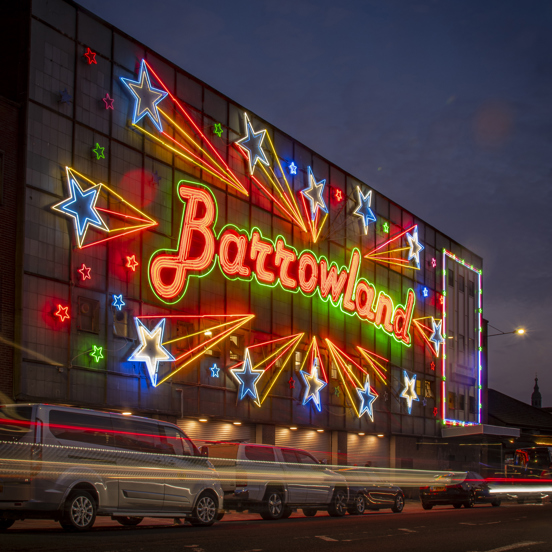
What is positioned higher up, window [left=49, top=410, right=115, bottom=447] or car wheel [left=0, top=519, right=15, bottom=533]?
window [left=49, top=410, right=115, bottom=447]

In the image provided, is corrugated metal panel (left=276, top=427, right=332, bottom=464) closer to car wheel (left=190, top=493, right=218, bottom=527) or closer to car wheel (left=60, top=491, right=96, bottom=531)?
car wheel (left=190, top=493, right=218, bottom=527)

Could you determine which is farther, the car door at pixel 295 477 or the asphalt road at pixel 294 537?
the car door at pixel 295 477

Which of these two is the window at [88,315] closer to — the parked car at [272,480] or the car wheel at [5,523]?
the parked car at [272,480]

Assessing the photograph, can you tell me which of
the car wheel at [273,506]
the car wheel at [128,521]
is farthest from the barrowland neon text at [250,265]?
the car wheel at [128,521]

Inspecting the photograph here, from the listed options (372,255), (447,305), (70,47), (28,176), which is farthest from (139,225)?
(447,305)

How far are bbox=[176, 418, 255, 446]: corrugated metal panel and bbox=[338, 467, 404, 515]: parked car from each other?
447 centimetres

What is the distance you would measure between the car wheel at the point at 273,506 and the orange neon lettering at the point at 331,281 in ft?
49.6

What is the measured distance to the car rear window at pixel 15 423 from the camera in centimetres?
1401

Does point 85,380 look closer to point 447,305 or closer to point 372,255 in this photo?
point 372,255

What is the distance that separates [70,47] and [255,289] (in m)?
11.9

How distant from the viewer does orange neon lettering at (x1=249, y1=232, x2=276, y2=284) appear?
31562 mm

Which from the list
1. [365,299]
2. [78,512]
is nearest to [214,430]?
[365,299]

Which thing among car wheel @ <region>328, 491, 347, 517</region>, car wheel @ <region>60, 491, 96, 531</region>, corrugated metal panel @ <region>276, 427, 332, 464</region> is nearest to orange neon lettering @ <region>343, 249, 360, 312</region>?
corrugated metal panel @ <region>276, 427, 332, 464</region>

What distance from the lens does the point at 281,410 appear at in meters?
32.6
